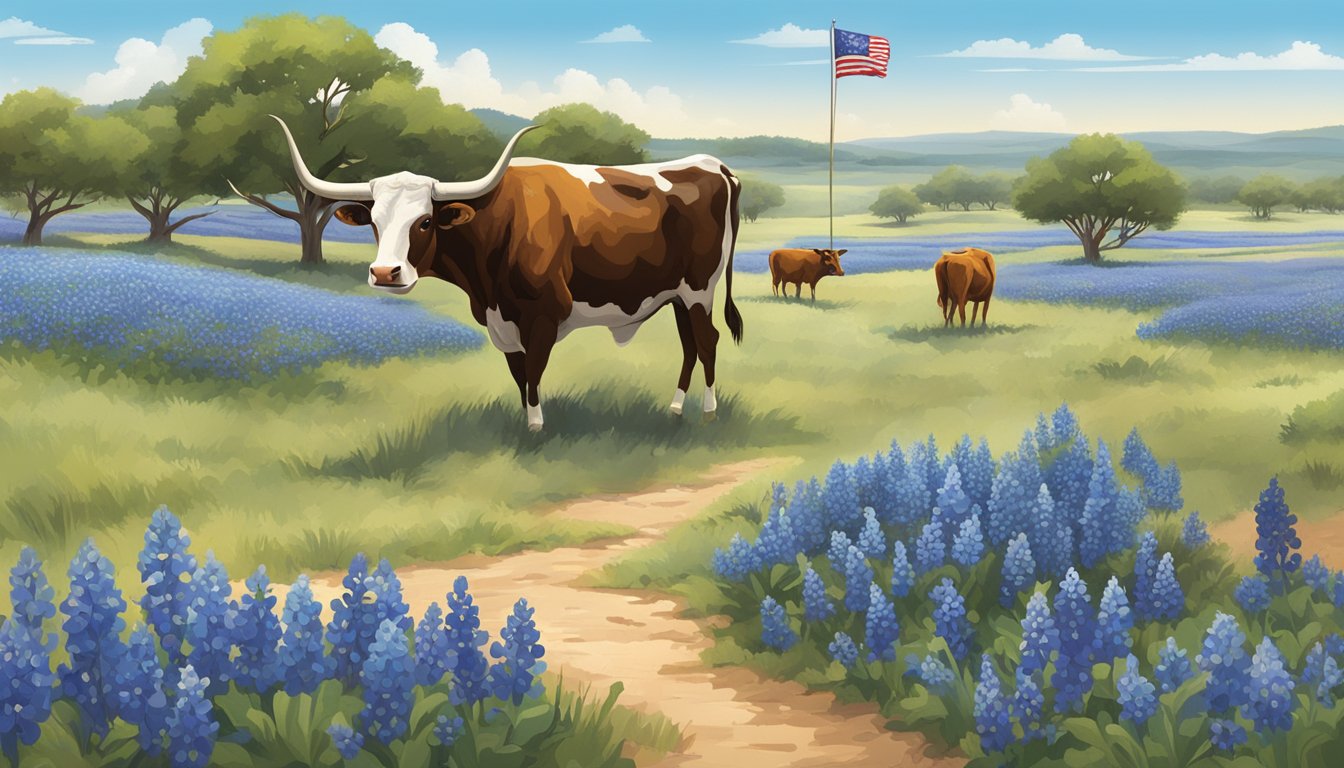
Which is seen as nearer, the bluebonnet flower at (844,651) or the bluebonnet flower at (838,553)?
the bluebonnet flower at (844,651)

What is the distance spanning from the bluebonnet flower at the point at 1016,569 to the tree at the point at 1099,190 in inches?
1143

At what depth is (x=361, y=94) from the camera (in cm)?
2295

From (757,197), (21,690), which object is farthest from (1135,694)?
(757,197)

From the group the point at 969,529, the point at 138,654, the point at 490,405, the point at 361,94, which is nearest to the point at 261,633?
the point at 138,654

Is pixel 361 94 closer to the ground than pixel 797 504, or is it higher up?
higher up

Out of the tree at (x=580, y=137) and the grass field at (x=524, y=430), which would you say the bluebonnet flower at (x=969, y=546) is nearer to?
the grass field at (x=524, y=430)

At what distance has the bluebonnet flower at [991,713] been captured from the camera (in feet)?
11.8

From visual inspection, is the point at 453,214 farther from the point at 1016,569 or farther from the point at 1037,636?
the point at 1037,636

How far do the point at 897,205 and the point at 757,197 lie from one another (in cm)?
884

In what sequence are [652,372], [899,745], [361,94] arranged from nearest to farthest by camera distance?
1. [899,745]
2. [652,372]
3. [361,94]

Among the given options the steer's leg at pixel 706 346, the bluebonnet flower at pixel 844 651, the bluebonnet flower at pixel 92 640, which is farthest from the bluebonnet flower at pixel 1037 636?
the steer's leg at pixel 706 346

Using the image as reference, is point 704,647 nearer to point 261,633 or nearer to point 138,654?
point 261,633

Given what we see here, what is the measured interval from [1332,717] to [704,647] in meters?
2.49

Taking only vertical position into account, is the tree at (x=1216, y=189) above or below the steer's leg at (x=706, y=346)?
above
